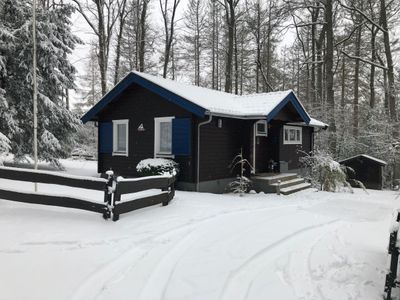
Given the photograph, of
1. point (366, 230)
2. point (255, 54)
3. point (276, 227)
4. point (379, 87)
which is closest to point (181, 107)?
point (276, 227)

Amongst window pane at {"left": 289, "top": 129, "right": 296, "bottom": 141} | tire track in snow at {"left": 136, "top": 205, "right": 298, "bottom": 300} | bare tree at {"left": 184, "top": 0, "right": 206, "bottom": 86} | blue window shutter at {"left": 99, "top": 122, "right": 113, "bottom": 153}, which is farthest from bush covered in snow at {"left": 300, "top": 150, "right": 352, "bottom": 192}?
bare tree at {"left": 184, "top": 0, "right": 206, "bottom": 86}

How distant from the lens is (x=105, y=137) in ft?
44.8

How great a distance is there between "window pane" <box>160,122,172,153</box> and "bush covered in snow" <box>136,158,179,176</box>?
26.1 inches

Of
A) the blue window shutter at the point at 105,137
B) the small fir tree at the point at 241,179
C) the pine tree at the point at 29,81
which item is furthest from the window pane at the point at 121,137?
the small fir tree at the point at 241,179

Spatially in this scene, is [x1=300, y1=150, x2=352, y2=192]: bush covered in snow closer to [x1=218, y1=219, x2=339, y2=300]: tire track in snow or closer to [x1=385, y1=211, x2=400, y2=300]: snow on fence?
[x1=218, y1=219, x2=339, y2=300]: tire track in snow

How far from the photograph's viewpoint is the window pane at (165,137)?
→ 11.8m

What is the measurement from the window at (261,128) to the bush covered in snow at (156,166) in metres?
3.91

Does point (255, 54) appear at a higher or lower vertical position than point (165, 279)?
higher

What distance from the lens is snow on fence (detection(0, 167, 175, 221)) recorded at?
20.3 feet

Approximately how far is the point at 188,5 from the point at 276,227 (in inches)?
928

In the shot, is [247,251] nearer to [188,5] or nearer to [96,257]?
[96,257]

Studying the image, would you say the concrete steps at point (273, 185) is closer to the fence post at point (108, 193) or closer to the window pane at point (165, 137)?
the window pane at point (165, 137)

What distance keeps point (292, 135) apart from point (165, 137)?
22.1 feet

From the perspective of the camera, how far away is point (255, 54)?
2728cm
